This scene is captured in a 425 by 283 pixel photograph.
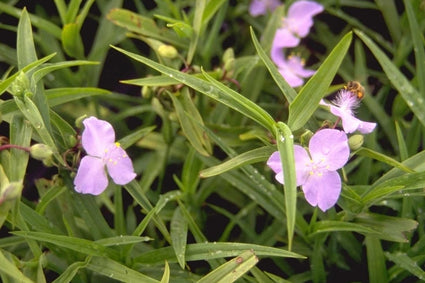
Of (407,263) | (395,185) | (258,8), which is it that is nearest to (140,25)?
(258,8)

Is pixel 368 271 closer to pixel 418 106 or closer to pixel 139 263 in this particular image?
pixel 418 106

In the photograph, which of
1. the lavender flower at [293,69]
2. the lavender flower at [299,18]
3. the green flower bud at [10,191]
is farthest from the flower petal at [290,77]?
the green flower bud at [10,191]

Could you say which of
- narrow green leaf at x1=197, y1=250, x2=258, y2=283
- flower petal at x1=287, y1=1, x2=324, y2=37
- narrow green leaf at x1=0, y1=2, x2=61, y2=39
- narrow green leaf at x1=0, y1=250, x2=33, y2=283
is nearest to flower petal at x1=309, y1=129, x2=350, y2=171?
narrow green leaf at x1=197, y1=250, x2=258, y2=283

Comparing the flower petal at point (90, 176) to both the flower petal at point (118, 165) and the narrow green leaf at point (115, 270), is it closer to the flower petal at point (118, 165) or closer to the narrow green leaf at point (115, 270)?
the flower petal at point (118, 165)

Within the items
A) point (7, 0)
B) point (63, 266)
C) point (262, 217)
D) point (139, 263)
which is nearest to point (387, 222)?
point (262, 217)

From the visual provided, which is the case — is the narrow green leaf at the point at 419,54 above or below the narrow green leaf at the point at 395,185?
above

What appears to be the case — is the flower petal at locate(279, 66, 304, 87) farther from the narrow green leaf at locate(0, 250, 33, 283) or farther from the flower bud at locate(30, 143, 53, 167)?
the narrow green leaf at locate(0, 250, 33, 283)

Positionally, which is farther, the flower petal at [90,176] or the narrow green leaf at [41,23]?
the narrow green leaf at [41,23]
